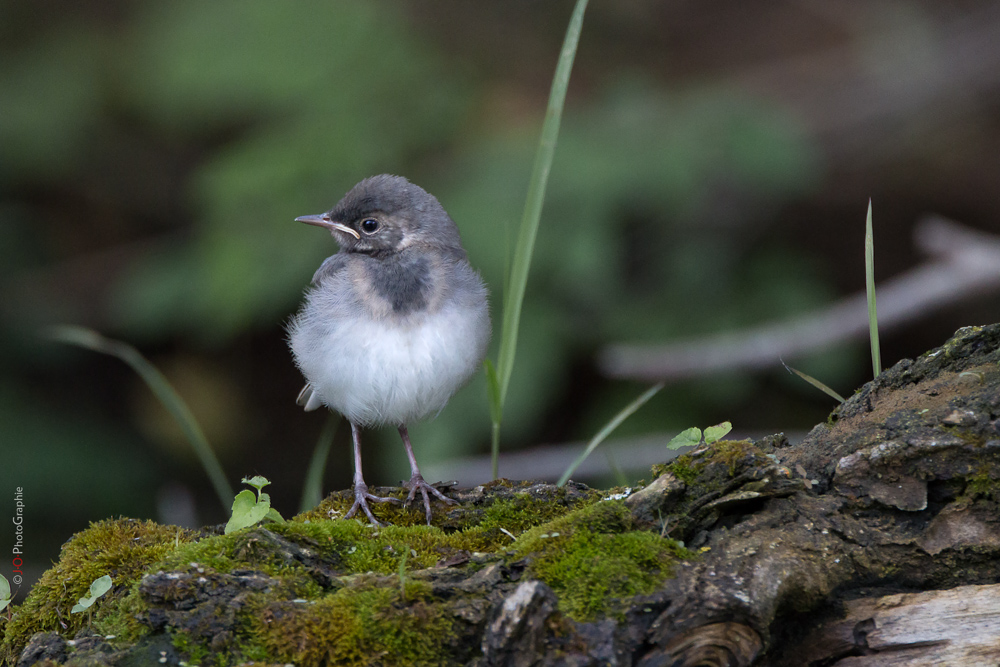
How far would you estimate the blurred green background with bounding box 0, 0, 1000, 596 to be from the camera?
579cm

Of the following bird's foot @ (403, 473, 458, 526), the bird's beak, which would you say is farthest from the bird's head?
bird's foot @ (403, 473, 458, 526)

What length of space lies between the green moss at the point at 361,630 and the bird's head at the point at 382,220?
204 cm

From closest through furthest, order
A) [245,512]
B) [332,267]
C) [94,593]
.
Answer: [94,593], [245,512], [332,267]

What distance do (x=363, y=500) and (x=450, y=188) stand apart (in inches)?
116

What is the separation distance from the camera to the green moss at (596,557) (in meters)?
2.23

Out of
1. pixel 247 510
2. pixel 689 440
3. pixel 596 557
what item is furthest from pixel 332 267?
pixel 596 557

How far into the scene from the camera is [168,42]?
661 centimetres

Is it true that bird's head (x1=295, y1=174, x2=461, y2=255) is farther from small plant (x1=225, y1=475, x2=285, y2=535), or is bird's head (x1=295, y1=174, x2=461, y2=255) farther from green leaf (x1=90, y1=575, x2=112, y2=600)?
green leaf (x1=90, y1=575, x2=112, y2=600)

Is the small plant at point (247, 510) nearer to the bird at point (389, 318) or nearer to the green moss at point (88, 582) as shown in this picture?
the green moss at point (88, 582)

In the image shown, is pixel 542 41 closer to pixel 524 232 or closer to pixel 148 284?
pixel 148 284

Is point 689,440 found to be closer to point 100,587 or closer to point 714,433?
point 714,433

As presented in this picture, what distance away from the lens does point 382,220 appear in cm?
407

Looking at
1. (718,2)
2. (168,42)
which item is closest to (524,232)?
(168,42)

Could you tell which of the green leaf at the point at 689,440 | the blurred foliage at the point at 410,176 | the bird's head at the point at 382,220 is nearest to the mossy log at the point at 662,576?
the green leaf at the point at 689,440
